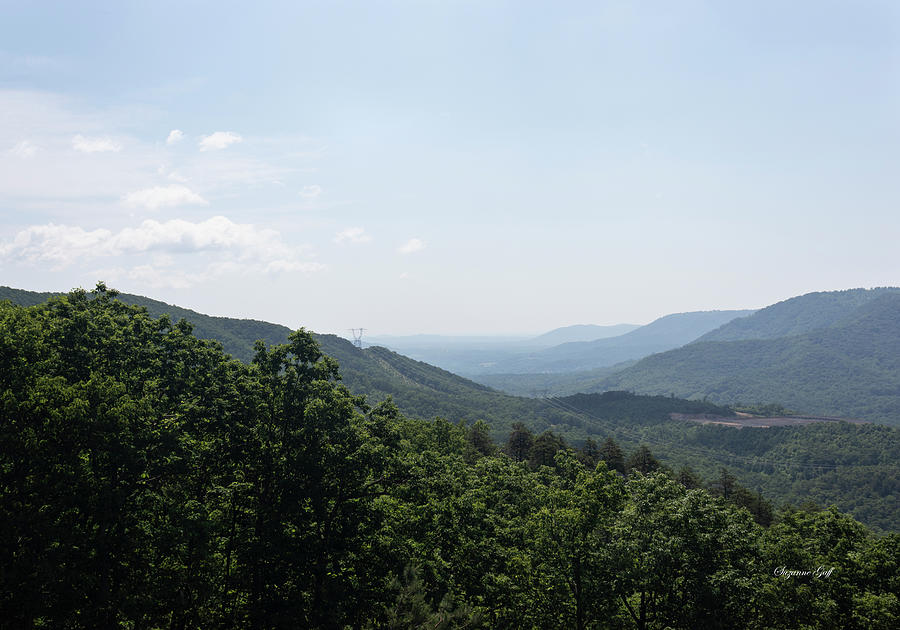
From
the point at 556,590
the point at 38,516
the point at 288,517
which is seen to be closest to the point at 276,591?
the point at 288,517

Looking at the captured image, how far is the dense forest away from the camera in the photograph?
21234 mm

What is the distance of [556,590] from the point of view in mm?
30781

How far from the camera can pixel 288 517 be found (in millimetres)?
25516

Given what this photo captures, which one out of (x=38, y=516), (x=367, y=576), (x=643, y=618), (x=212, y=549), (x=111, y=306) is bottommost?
(x=643, y=618)

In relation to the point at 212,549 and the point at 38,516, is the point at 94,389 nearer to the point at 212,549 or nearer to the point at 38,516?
the point at 38,516

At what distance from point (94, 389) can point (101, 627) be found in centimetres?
1014

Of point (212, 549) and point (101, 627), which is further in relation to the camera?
point (212, 549)

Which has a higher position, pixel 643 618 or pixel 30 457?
pixel 30 457

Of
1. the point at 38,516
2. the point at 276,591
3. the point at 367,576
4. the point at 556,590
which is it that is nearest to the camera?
the point at 38,516

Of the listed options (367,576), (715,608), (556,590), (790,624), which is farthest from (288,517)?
(790,624)

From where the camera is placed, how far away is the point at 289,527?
25.1 meters

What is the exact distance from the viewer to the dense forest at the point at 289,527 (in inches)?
836

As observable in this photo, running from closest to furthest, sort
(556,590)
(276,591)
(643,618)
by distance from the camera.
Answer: (276,591), (643,618), (556,590)

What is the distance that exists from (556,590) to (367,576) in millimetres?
12273
